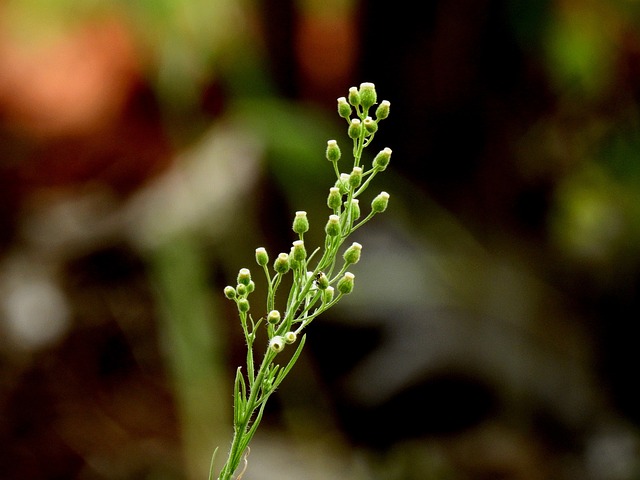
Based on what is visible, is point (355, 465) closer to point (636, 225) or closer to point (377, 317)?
point (377, 317)

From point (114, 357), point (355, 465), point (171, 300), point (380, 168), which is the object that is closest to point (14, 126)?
point (114, 357)

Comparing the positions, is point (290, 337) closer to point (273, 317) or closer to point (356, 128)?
point (273, 317)

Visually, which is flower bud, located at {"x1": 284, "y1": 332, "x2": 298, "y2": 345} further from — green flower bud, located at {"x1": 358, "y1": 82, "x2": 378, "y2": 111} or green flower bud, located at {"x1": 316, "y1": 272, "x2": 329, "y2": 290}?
green flower bud, located at {"x1": 358, "y1": 82, "x2": 378, "y2": 111}

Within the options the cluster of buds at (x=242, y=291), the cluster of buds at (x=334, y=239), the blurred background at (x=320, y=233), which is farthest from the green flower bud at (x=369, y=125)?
the blurred background at (x=320, y=233)

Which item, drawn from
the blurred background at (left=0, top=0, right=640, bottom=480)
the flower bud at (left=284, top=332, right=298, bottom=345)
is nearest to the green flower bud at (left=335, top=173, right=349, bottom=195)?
the flower bud at (left=284, top=332, right=298, bottom=345)

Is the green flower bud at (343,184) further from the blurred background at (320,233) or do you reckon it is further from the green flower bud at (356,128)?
the blurred background at (320,233)
